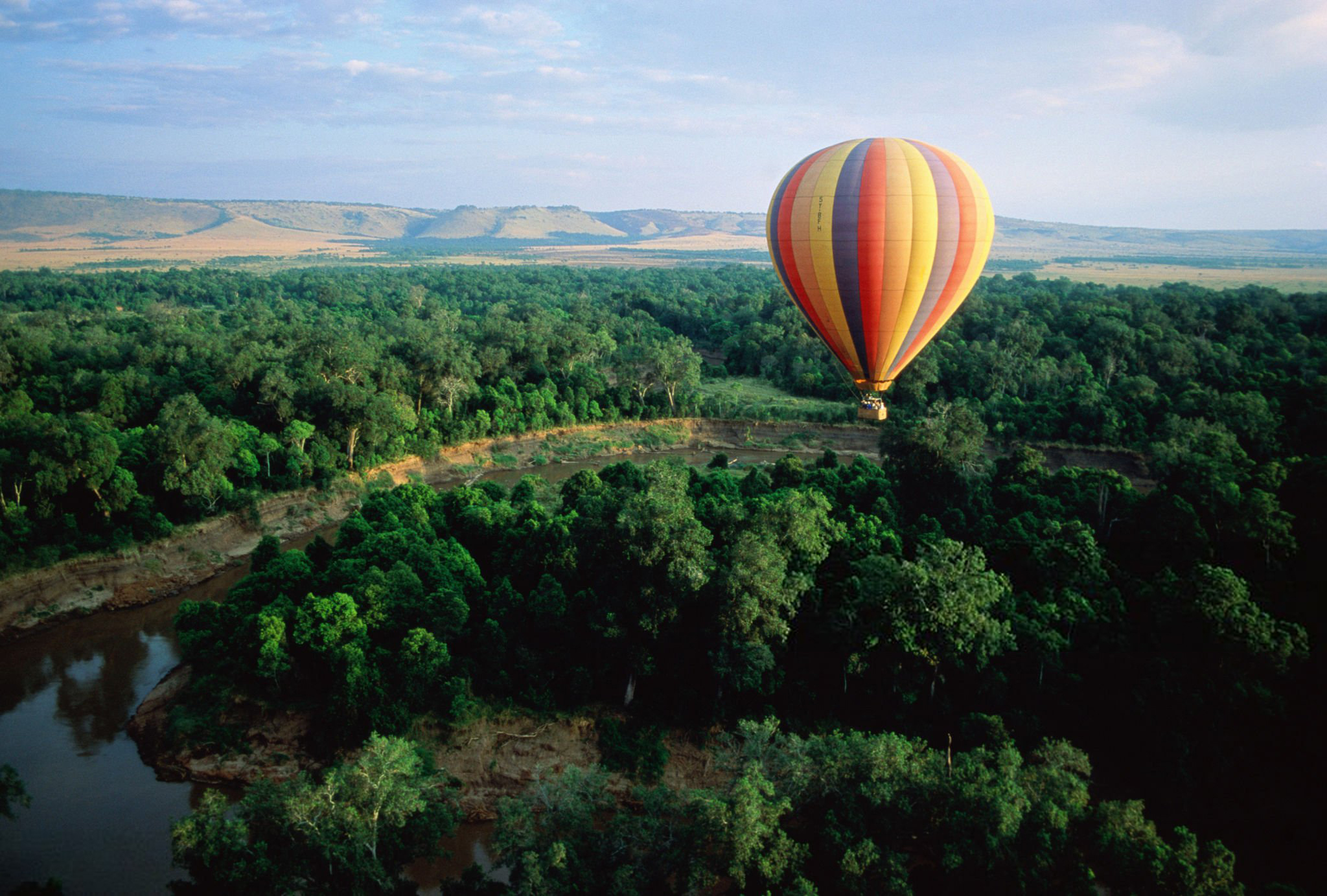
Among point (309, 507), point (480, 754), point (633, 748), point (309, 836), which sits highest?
point (309, 836)

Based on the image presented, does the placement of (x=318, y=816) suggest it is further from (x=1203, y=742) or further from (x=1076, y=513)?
(x=1076, y=513)

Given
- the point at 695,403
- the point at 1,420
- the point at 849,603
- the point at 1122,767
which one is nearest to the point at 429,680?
the point at 849,603

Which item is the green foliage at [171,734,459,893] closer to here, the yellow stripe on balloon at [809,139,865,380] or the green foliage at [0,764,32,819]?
the green foliage at [0,764,32,819]

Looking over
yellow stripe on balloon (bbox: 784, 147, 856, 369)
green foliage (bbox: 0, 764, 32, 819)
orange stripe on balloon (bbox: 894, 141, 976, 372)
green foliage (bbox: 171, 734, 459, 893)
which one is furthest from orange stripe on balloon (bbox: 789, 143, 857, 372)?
green foliage (bbox: 0, 764, 32, 819)

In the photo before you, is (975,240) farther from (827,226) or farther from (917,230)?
(827,226)

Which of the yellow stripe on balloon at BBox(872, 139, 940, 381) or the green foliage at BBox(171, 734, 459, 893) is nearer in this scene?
the green foliage at BBox(171, 734, 459, 893)

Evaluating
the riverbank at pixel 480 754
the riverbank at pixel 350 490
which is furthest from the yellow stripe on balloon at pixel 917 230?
the riverbank at pixel 350 490

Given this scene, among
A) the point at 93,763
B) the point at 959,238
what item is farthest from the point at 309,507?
the point at 959,238
